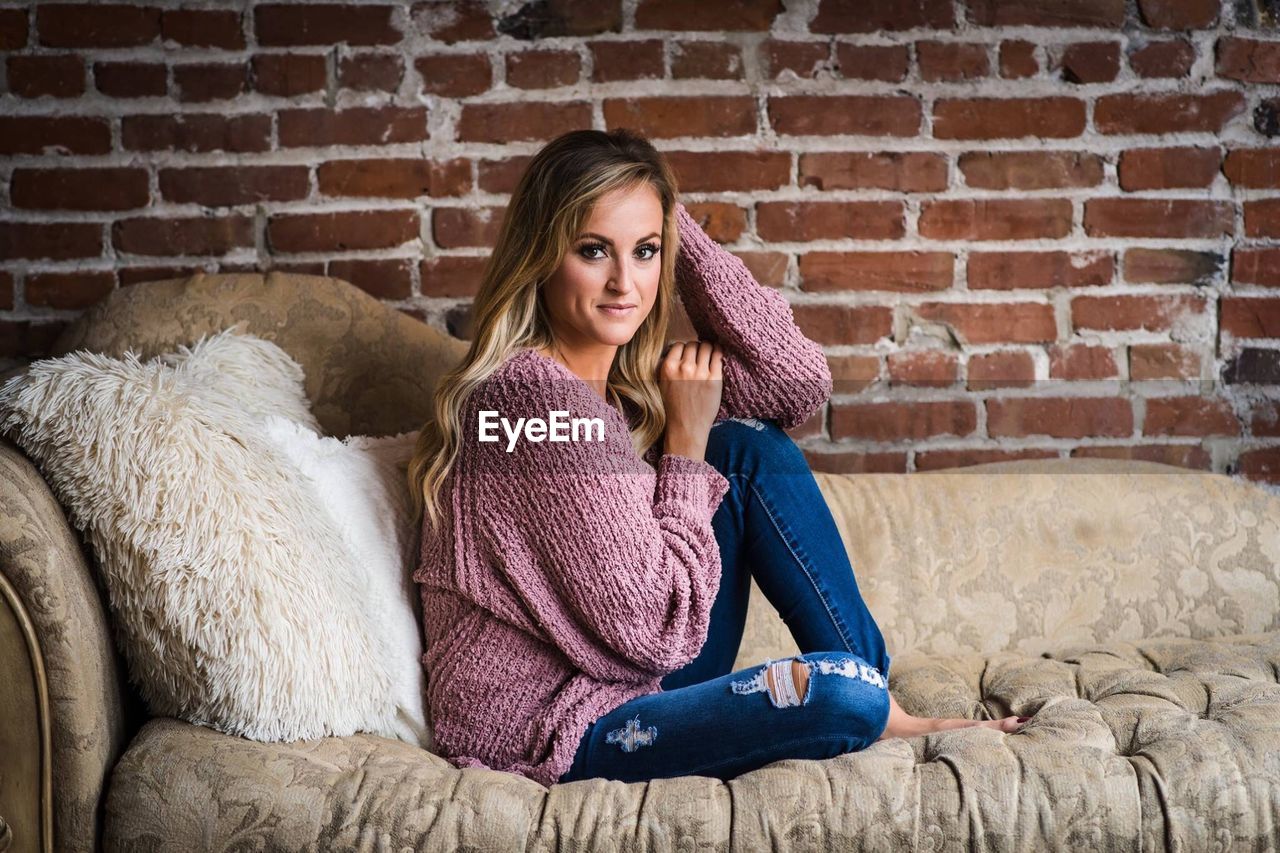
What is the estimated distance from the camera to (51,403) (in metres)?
1.22

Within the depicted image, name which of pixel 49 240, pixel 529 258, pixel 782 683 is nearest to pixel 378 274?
pixel 49 240

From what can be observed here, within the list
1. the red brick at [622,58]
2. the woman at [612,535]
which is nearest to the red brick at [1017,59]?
the red brick at [622,58]

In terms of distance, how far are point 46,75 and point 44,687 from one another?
1.30m

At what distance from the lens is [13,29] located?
6.32 feet

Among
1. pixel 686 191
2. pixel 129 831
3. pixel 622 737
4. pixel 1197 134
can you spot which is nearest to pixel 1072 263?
pixel 1197 134

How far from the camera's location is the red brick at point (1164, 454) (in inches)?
85.7

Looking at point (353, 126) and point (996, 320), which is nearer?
point (353, 126)

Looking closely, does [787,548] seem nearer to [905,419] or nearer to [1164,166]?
[905,419]

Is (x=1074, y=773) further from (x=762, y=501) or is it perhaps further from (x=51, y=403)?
(x=51, y=403)

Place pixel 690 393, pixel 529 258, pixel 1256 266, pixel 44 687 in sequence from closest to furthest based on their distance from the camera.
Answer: pixel 44 687 → pixel 529 258 → pixel 690 393 → pixel 1256 266

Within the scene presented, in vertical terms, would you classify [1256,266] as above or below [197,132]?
below

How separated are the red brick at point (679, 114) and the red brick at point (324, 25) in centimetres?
42

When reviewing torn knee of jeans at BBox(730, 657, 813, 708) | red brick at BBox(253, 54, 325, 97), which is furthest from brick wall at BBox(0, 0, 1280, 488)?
torn knee of jeans at BBox(730, 657, 813, 708)

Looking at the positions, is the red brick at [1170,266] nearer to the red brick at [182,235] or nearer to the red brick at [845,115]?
the red brick at [845,115]
